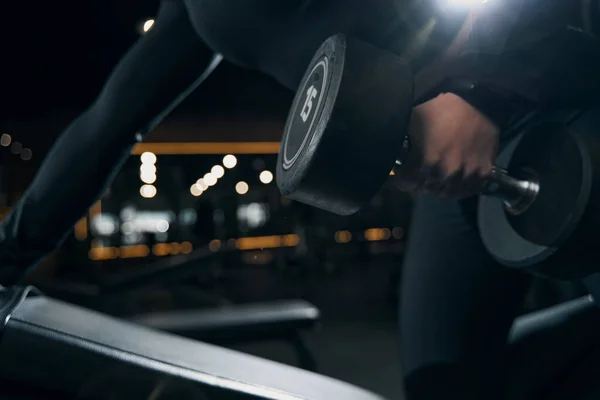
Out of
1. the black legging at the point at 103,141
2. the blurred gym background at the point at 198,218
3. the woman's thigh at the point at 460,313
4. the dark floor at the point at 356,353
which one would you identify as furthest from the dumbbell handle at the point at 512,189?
the dark floor at the point at 356,353

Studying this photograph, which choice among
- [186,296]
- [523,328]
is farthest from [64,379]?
[186,296]

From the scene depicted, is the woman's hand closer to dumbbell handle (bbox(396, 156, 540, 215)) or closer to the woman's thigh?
dumbbell handle (bbox(396, 156, 540, 215))

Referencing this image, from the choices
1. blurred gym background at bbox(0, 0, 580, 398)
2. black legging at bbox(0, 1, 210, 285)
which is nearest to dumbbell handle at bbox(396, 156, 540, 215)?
black legging at bbox(0, 1, 210, 285)

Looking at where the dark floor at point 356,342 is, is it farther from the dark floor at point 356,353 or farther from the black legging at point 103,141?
the black legging at point 103,141

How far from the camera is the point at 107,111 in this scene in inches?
23.1

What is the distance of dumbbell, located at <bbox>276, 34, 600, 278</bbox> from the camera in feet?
1.32

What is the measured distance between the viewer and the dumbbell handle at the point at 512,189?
0.51 metres

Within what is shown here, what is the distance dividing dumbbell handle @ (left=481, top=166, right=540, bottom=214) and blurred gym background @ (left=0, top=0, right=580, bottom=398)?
0.65 meters

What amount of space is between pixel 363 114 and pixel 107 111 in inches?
12.3

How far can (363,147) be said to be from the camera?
1.34ft

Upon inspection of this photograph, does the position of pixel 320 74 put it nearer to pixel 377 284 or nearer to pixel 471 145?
pixel 471 145

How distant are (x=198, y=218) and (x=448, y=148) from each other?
6.18 meters

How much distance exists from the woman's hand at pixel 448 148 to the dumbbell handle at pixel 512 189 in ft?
0.06

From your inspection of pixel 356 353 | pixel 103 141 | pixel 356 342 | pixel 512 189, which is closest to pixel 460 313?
pixel 512 189
